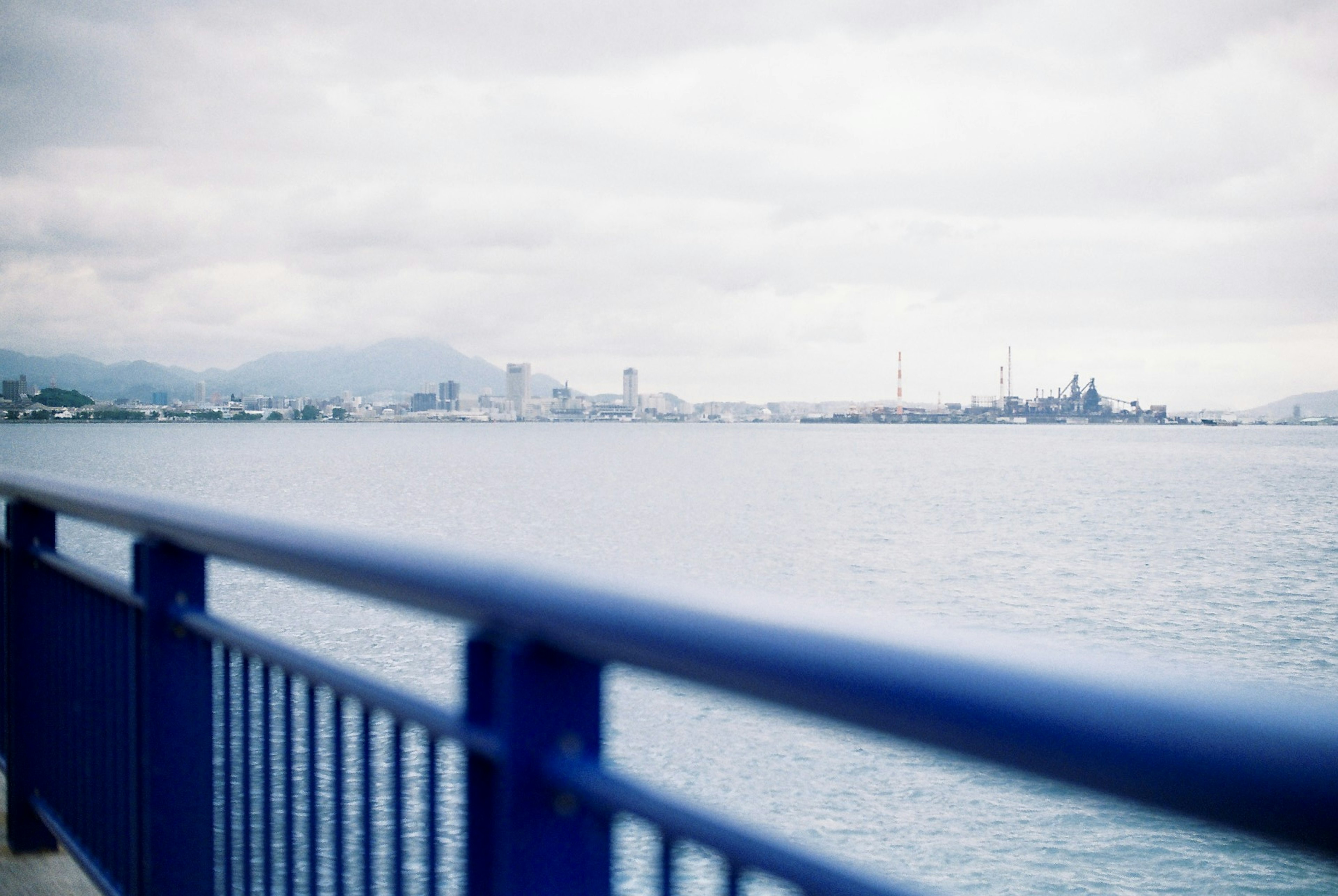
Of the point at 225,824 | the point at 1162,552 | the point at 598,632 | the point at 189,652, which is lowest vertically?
the point at 1162,552

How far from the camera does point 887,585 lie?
159 feet

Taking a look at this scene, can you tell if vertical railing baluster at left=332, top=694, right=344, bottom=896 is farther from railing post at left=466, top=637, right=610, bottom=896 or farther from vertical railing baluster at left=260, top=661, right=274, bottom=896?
railing post at left=466, top=637, right=610, bottom=896

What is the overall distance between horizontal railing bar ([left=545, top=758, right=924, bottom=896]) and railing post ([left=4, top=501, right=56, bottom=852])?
10.2 ft

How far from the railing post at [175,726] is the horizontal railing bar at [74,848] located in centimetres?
48

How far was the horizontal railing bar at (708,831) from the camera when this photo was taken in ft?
3.60

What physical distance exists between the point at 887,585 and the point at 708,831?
159ft

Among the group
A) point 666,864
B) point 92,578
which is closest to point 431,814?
point 666,864

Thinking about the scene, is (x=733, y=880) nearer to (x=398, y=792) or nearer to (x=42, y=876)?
(x=398, y=792)

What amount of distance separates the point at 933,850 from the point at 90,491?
704 inches

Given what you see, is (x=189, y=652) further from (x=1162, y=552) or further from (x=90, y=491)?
(x=1162, y=552)

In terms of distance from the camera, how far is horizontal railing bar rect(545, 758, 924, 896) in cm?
110

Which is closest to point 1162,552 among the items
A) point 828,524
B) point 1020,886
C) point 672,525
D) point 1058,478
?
point 828,524

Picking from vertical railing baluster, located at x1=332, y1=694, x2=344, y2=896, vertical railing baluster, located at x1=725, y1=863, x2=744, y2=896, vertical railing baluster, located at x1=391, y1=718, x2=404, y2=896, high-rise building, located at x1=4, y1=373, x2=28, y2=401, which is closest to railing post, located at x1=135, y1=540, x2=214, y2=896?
vertical railing baluster, located at x1=332, y1=694, x2=344, y2=896

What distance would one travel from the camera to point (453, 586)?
1.61 meters
